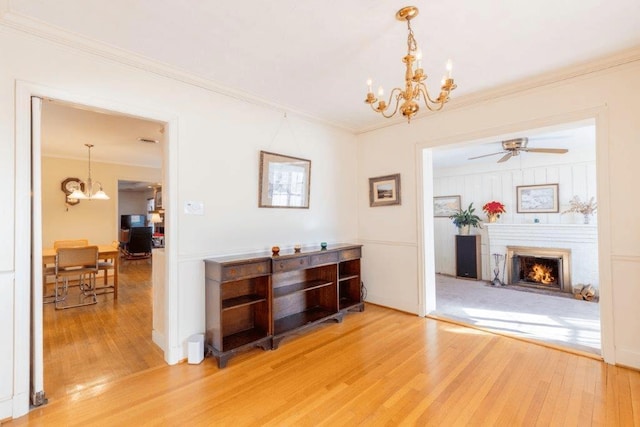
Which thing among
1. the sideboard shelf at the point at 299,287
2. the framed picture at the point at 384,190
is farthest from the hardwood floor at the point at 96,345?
the framed picture at the point at 384,190

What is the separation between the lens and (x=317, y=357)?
2648mm

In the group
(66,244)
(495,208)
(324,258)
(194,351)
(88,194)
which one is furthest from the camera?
(495,208)

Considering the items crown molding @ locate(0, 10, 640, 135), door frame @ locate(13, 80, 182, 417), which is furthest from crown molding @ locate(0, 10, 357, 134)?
door frame @ locate(13, 80, 182, 417)

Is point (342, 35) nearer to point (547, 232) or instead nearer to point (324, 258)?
point (324, 258)

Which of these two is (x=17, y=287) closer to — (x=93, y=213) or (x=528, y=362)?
(x=528, y=362)

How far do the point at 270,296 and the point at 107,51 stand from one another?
237 cm

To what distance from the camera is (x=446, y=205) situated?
6539 mm

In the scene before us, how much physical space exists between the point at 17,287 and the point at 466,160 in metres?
6.31

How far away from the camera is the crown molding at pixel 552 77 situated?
239 cm

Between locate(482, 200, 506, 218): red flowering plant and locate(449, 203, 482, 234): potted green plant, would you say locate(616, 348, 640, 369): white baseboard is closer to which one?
locate(482, 200, 506, 218): red flowering plant

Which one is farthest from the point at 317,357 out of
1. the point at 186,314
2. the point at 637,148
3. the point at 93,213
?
the point at 93,213

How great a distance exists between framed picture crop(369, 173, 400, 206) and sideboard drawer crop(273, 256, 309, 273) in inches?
60.4

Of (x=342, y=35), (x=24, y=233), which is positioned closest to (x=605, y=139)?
(x=342, y=35)

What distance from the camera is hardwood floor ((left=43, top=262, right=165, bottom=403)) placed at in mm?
2324
